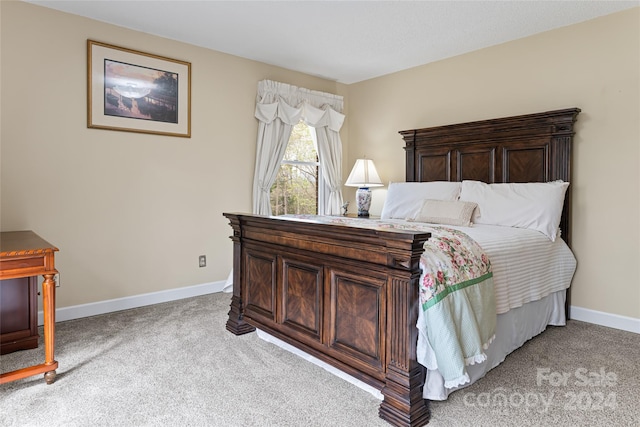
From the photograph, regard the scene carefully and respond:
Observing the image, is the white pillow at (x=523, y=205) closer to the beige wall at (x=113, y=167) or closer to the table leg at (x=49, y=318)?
the beige wall at (x=113, y=167)

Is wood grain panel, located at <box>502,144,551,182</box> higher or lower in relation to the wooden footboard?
higher

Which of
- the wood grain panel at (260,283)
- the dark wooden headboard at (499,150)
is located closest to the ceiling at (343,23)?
the dark wooden headboard at (499,150)

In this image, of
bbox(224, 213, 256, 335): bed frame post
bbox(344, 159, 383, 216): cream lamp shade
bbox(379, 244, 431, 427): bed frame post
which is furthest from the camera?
bbox(344, 159, 383, 216): cream lamp shade

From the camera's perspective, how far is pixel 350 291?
207 cm

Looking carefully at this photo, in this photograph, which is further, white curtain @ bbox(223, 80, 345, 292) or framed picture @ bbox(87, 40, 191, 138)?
white curtain @ bbox(223, 80, 345, 292)

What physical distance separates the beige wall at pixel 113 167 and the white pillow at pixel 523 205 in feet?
7.87

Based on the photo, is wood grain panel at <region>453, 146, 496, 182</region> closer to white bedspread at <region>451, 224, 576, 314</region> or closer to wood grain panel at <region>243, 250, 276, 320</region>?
→ white bedspread at <region>451, 224, 576, 314</region>

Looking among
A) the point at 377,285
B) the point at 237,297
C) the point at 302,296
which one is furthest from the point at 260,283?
the point at 377,285

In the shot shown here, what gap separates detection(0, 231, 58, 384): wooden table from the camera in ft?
6.66

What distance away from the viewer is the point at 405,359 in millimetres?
1777

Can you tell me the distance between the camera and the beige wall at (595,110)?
9.98 ft

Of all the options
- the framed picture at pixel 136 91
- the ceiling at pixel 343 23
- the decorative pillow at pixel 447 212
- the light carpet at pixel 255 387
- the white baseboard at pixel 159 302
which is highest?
the ceiling at pixel 343 23

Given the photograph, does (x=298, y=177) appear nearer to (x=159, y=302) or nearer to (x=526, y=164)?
(x=159, y=302)

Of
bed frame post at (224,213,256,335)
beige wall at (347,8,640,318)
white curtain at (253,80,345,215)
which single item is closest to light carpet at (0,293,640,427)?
bed frame post at (224,213,256,335)
